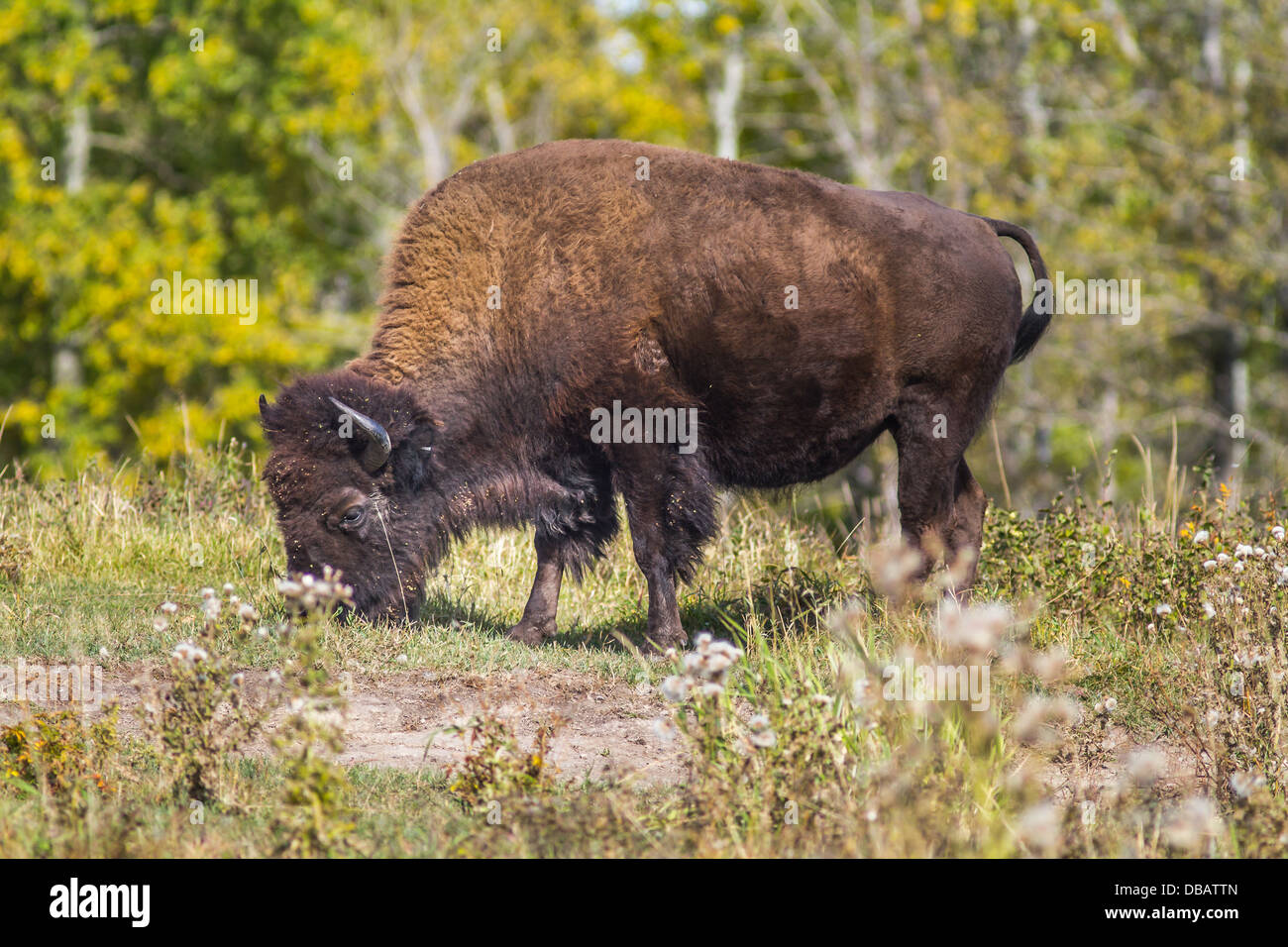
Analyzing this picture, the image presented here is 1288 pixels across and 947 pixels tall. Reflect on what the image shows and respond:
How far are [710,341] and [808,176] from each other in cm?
106

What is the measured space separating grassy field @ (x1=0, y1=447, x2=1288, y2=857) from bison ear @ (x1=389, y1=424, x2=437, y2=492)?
2.27 feet

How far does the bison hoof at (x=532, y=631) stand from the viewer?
6.61 m

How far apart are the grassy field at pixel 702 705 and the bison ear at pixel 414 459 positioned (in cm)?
69

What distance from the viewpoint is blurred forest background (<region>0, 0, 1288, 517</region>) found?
19.7 metres

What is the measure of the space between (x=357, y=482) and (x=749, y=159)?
18.5m

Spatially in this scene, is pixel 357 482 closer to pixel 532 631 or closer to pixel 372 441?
pixel 372 441

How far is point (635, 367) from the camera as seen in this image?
6273mm

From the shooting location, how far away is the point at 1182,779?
479 cm
